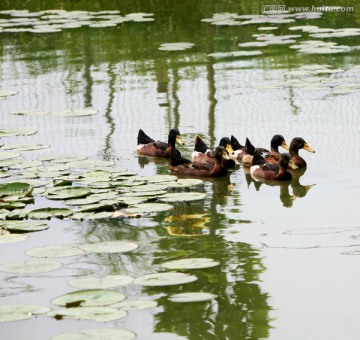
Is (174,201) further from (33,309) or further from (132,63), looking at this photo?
(132,63)

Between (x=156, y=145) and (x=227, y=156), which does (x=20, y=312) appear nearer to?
(x=227, y=156)

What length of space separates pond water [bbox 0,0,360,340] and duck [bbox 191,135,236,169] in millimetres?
162

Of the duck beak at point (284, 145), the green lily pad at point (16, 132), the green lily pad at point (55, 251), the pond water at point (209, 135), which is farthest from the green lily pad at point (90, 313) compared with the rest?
the green lily pad at point (16, 132)

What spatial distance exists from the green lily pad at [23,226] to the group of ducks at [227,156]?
1874 millimetres

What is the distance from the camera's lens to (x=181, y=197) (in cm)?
762

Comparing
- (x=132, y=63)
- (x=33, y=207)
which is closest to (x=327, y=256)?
(x=33, y=207)

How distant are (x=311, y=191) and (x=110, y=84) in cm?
475

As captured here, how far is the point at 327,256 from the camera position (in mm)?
6320

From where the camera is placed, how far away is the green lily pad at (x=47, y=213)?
719cm

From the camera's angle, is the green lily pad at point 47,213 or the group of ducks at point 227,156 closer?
the green lily pad at point 47,213

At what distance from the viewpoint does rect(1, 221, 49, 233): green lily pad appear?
22.7 feet

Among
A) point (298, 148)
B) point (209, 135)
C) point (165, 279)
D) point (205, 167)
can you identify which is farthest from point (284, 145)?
point (165, 279)

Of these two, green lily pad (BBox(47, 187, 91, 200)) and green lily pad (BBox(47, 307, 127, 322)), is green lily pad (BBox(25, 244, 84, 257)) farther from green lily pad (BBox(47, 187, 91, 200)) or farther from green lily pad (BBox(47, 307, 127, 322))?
green lily pad (BBox(47, 187, 91, 200))

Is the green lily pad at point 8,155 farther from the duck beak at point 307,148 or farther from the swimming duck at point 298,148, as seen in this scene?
the duck beak at point 307,148
